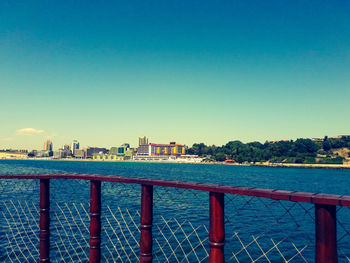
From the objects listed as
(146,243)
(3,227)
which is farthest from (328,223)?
(3,227)

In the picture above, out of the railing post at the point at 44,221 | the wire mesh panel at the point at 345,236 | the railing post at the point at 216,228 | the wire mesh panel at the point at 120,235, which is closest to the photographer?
the railing post at the point at 216,228

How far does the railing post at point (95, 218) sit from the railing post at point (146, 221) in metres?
1.15

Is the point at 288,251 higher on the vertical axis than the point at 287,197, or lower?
lower

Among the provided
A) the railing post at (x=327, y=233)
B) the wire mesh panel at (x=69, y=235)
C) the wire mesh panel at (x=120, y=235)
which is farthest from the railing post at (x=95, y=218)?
the railing post at (x=327, y=233)

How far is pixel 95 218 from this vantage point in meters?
5.20

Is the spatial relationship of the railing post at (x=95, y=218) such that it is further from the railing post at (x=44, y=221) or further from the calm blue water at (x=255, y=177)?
the calm blue water at (x=255, y=177)

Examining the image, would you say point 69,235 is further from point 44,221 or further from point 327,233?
point 327,233

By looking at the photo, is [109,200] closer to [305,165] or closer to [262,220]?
[262,220]

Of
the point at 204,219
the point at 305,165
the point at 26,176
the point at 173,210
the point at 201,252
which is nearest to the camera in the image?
the point at 26,176

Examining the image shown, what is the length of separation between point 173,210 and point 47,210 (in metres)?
23.1

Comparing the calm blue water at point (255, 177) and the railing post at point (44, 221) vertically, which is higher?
the railing post at point (44, 221)

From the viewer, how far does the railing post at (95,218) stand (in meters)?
5.16

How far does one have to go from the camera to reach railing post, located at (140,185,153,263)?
4352 mm

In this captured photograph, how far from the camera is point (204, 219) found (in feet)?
81.3
